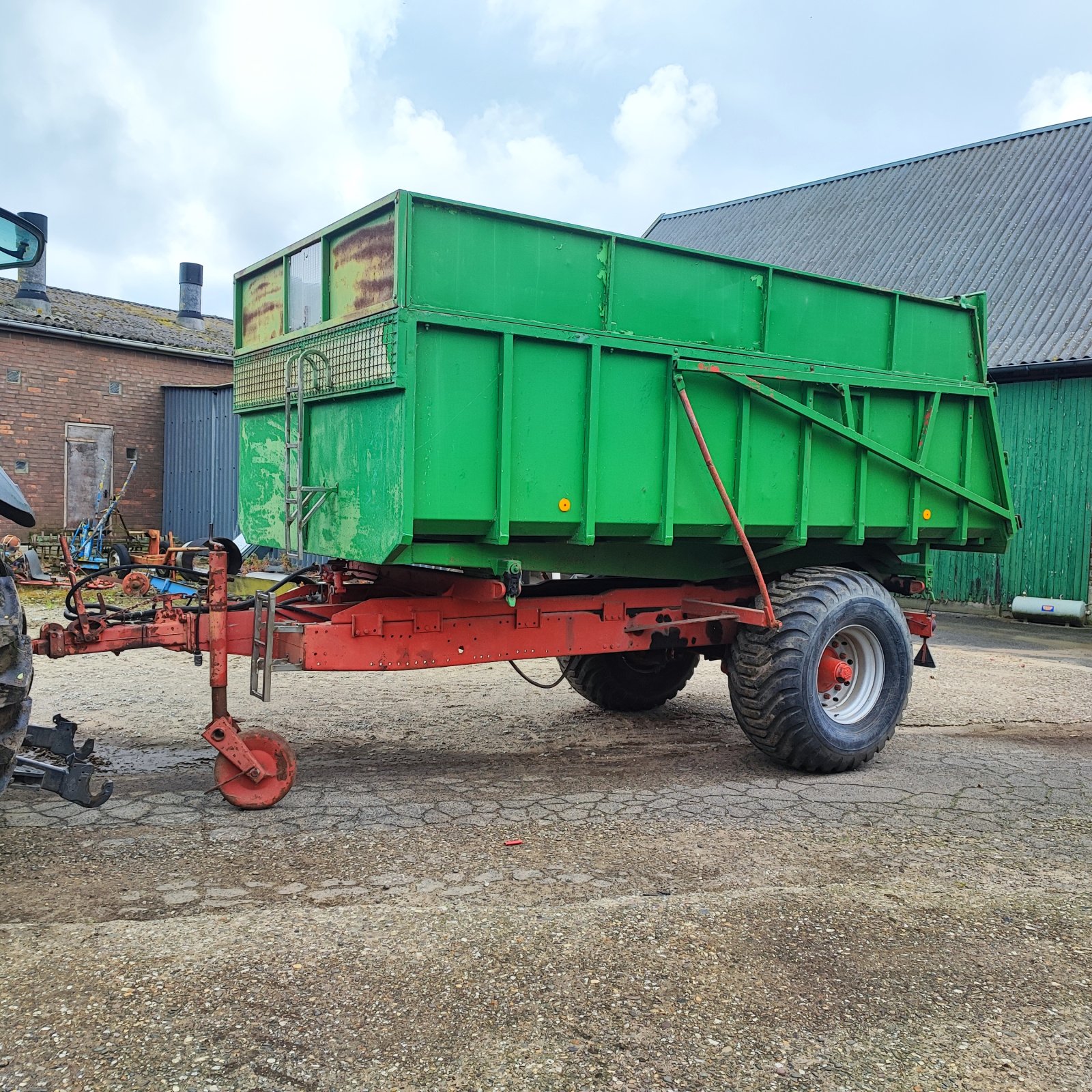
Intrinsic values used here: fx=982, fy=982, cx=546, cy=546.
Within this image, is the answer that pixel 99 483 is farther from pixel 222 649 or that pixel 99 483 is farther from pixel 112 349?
pixel 222 649

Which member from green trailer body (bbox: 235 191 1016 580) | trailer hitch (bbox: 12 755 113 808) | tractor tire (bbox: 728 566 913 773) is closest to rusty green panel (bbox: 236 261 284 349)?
green trailer body (bbox: 235 191 1016 580)

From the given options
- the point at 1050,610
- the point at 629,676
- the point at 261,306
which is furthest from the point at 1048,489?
the point at 261,306

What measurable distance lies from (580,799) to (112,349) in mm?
16821

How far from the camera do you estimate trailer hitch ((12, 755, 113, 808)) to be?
165 inches

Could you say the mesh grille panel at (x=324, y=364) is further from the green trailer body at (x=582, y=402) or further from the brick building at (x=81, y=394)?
the brick building at (x=81, y=394)

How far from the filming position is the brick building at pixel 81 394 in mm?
17609

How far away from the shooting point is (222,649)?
4.60 m

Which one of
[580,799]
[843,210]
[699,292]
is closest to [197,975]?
[580,799]

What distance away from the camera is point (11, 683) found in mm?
3473

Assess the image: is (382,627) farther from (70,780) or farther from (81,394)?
(81,394)

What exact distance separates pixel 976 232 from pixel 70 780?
17049mm

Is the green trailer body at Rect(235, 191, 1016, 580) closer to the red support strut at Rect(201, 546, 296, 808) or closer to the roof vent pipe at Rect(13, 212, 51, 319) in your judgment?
the red support strut at Rect(201, 546, 296, 808)

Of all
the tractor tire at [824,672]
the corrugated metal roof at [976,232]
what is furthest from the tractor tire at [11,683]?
the corrugated metal roof at [976,232]

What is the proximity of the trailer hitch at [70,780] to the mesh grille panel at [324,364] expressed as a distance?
2085 mm
